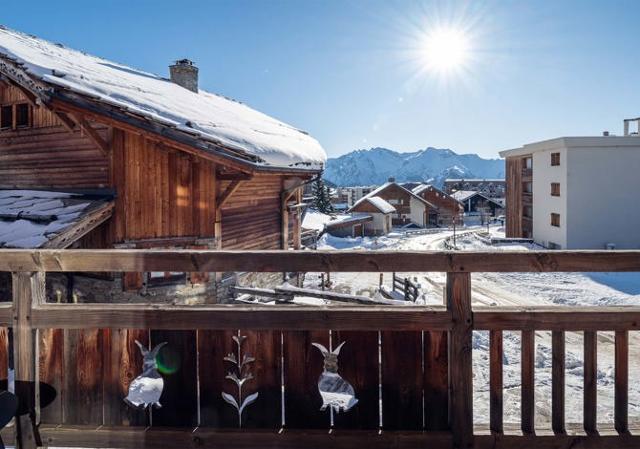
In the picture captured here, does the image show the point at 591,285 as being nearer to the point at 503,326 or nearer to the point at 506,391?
the point at 506,391

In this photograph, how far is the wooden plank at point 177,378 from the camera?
8.32 ft

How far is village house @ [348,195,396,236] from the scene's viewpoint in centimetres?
4822

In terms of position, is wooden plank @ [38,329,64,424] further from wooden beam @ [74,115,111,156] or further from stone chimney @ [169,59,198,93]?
stone chimney @ [169,59,198,93]

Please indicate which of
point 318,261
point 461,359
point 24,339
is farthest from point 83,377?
point 461,359

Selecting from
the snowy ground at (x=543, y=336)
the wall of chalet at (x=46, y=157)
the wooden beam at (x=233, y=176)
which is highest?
the wall of chalet at (x=46, y=157)

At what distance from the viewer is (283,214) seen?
1583 cm

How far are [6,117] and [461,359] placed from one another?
13.8m

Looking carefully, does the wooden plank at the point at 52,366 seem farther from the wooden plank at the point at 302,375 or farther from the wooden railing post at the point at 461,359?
the wooden railing post at the point at 461,359

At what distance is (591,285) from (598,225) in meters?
12.8

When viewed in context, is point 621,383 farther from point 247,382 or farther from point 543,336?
point 543,336

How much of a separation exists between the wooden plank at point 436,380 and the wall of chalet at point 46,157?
987 centimetres

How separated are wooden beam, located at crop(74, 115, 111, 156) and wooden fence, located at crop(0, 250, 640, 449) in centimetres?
843

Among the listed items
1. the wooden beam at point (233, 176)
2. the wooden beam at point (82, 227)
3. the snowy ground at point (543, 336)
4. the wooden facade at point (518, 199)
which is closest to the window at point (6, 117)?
the wooden beam at point (82, 227)

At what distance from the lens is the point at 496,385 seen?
241cm
